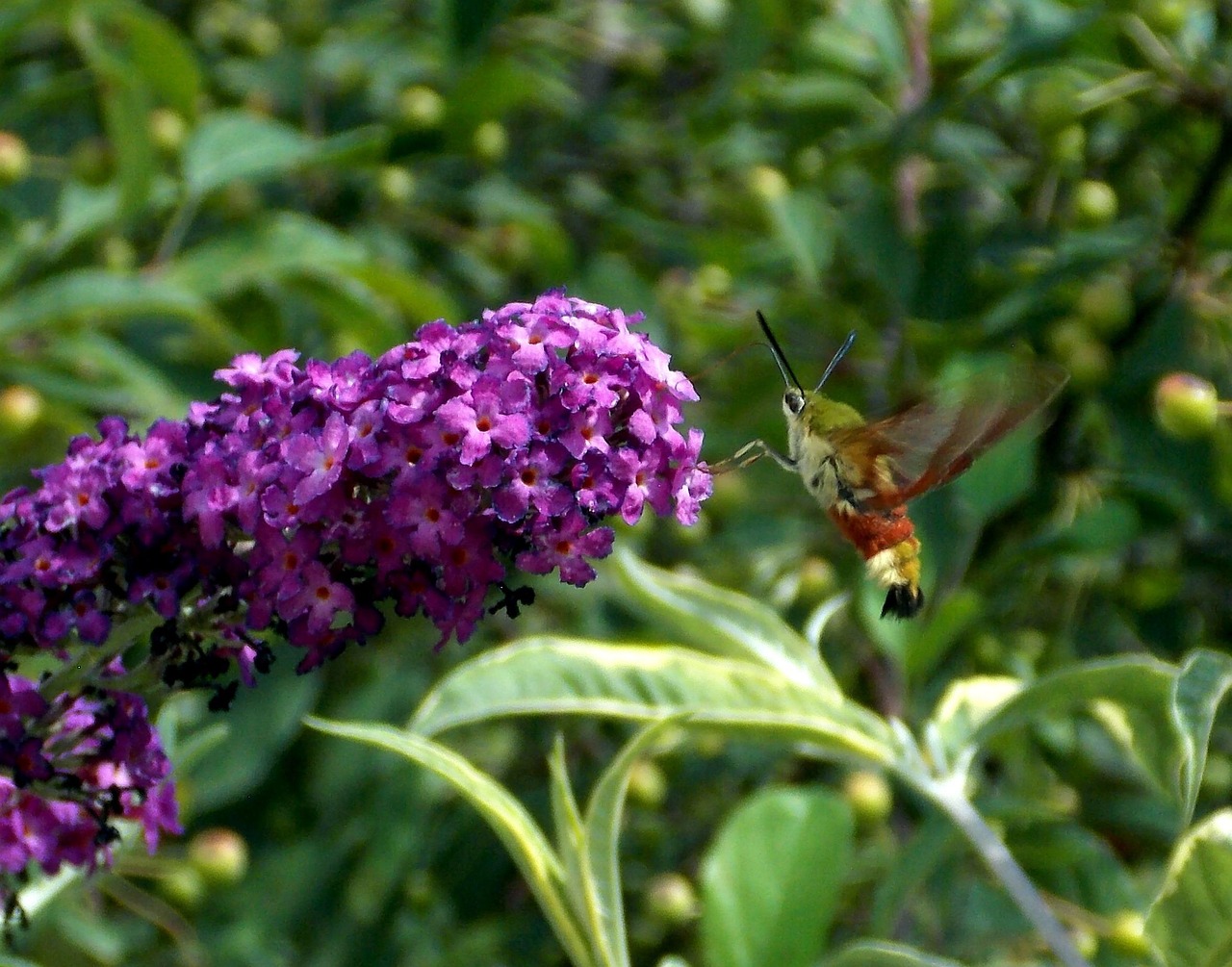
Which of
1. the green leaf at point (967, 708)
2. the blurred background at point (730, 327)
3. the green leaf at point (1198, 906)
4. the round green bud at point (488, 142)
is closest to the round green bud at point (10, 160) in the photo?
the blurred background at point (730, 327)

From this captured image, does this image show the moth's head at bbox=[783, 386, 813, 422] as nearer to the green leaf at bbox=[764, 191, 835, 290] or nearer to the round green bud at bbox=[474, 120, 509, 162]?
the green leaf at bbox=[764, 191, 835, 290]

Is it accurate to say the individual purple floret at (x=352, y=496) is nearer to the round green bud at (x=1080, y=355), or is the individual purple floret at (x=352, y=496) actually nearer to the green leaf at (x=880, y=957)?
the green leaf at (x=880, y=957)

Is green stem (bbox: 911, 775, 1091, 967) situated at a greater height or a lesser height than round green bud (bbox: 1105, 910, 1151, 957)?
greater

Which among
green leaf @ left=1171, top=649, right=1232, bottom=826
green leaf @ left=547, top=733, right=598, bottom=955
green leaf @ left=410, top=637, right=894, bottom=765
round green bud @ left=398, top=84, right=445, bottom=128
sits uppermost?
green leaf @ left=1171, top=649, right=1232, bottom=826

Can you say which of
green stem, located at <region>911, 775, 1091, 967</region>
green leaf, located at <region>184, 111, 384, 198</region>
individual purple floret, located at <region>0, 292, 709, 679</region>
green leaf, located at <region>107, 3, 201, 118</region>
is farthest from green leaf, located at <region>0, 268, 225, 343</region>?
green stem, located at <region>911, 775, 1091, 967</region>

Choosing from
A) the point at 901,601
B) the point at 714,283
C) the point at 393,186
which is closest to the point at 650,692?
the point at 901,601

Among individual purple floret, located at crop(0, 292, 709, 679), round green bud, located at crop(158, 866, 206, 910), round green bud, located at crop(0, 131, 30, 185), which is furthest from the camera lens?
round green bud, located at crop(0, 131, 30, 185)

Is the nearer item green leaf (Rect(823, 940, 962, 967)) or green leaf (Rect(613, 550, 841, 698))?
green leaf (Rect(823, 940, 962, 967))

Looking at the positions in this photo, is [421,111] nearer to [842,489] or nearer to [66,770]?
[842,489]
